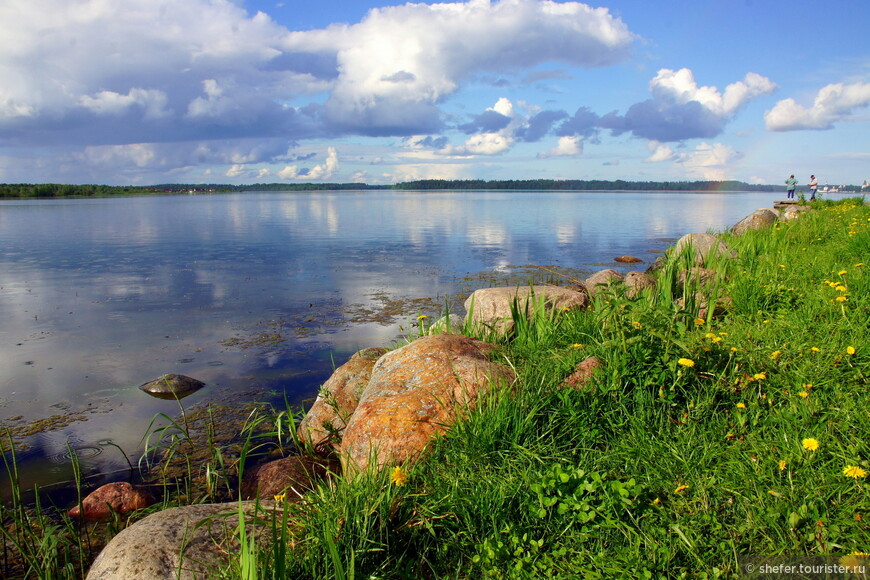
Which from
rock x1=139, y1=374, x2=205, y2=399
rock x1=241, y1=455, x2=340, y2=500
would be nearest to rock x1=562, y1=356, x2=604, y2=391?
rock x1=241, y1=455, x2=340, y2=500

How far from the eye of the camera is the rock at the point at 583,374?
4445 millimetres

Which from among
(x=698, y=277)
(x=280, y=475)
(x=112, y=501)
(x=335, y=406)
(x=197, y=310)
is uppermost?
(x=698, y=277)

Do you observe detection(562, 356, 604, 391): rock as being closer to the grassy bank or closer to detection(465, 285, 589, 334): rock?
the grassy bank

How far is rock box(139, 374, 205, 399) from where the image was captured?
316 inches

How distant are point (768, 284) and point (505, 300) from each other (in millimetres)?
3291

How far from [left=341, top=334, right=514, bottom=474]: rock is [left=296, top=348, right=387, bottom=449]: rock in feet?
3.33

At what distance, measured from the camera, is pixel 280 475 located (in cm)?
538

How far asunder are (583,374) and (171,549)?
3.17 metres

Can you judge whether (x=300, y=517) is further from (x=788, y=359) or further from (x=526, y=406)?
(x=788, y=359)

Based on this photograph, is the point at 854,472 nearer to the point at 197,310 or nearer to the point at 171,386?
the point at 171,386

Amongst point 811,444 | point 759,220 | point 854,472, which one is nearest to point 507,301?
point 811,444

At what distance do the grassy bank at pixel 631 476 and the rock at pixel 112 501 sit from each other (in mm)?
295

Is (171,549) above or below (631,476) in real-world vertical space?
below

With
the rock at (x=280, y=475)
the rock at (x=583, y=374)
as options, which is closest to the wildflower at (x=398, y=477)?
the rock at (x=583, y=374)
